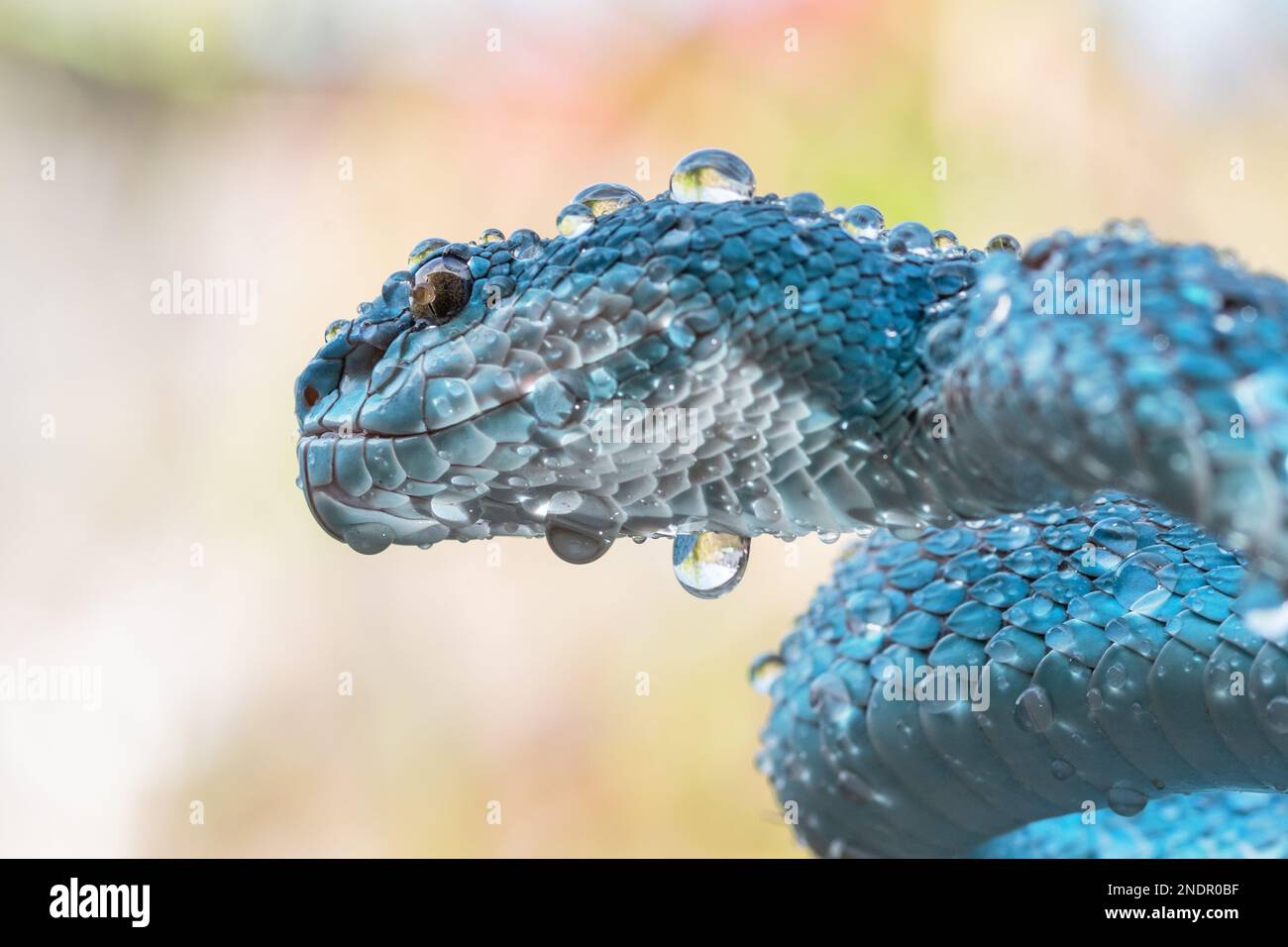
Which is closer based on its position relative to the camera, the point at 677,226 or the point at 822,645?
the point at 677,226

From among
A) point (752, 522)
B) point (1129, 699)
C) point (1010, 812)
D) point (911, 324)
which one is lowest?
point (1010, 812)

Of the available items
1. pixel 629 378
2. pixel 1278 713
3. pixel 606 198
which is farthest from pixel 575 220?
pixel 1278 713

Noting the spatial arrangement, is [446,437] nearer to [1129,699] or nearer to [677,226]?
[677,226]

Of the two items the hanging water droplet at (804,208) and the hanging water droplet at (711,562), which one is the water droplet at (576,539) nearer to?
the hanging water droplet at (711,562)

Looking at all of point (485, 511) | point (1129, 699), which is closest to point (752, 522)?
point (485, 511)

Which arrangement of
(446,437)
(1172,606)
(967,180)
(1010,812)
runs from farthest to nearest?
1. (967,180)
2. (1010,812)
3. (1172,606)
4. (446,437)

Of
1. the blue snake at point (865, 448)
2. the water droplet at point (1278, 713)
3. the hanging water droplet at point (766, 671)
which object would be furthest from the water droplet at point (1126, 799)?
the hanging water droplet at point (766, 671)

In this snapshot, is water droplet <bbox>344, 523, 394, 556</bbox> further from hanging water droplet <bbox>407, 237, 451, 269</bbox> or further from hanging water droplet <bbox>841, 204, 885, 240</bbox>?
hanging water droplet <bbox>841, 204, 885, 240</bbox>
